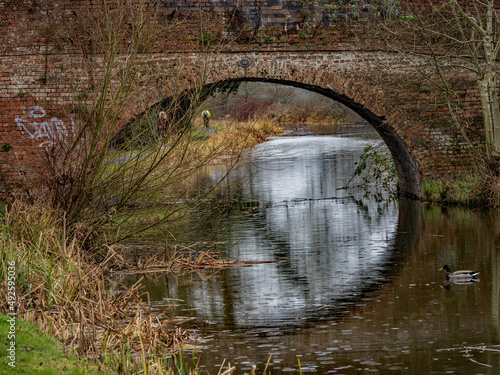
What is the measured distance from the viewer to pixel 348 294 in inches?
340

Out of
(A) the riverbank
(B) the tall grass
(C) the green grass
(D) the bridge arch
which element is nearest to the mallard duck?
(A) the riverbank

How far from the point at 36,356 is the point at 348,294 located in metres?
4.34

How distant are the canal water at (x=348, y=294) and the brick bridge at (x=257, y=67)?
198 centimetres

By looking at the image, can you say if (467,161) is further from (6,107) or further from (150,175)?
(6,107)

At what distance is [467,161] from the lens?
50.3 ft

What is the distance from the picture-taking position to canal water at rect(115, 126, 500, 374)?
21.1 feet

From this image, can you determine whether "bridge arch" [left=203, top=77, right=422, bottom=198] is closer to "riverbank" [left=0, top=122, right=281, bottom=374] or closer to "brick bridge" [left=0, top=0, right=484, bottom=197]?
"brick bridge" [left=0, top=0, right=484, bottom=197]

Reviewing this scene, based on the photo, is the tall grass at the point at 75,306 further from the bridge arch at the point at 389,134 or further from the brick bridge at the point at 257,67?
the bridge arch at the point at 389,134

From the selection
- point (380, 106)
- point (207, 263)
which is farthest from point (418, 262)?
point (380, 106)

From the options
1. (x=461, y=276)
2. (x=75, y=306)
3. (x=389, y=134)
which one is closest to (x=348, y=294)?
(x=461, y=276)

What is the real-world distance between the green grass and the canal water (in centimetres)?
127

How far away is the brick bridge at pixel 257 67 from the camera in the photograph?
1398 centimetres

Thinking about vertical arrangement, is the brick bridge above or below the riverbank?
above

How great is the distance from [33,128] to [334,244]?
6.40 meters
